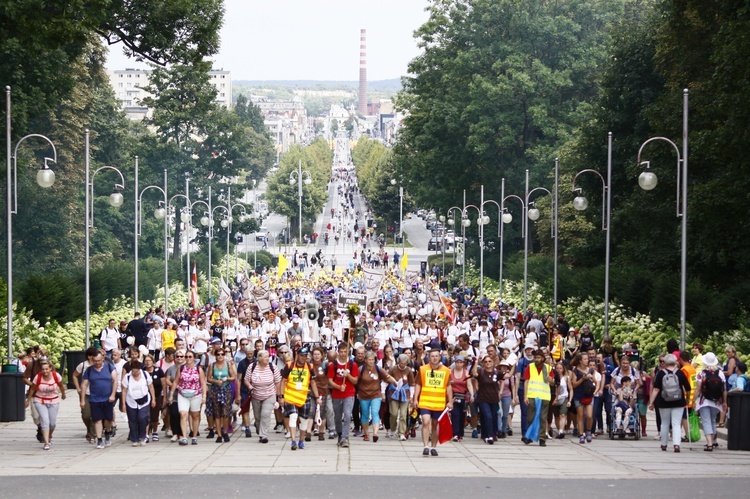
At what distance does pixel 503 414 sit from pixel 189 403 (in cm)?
536

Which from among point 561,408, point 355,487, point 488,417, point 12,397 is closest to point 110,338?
point 12,397

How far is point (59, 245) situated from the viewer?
61719mm

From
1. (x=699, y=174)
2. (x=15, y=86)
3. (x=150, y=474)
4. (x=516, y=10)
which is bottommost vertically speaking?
(x=150, y=474)

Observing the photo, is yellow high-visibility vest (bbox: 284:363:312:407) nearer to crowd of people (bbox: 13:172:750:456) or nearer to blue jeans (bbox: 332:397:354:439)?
crowd of people (bbox: 13:172:750:456)

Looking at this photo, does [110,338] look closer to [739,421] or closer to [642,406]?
[642,406]

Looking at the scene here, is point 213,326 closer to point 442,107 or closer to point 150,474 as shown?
point 150,474

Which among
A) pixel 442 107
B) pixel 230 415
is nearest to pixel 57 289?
pixel 230 415

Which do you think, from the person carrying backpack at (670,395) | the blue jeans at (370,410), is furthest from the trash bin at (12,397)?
the person carrying backpack at (670,395)

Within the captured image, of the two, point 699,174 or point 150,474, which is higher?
point 699,174

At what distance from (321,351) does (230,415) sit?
190cm

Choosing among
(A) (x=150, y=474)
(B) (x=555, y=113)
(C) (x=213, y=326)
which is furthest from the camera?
(B) (x=555, y=113)

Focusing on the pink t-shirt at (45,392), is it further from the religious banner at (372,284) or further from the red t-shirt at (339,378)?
the religious banner at (372,284)

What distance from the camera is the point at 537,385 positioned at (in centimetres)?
2119

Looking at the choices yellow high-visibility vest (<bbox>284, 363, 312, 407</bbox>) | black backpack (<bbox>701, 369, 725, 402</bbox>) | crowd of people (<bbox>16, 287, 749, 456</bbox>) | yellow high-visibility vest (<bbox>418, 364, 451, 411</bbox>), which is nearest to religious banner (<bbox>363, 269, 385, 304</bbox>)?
crowd of people (<bbox>16, 287, 749, 456</bbox>)
